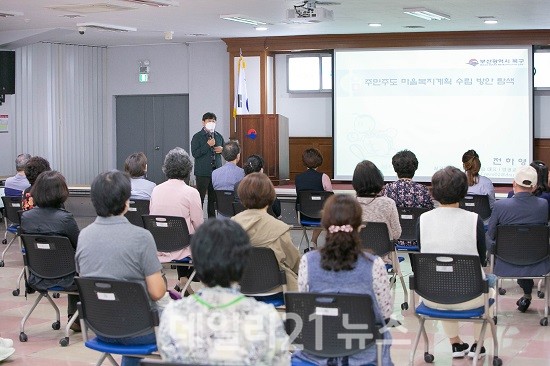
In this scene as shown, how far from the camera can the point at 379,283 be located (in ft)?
13.2

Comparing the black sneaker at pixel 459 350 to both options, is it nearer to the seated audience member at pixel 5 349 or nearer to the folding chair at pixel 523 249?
the folding chair at pixel 523 249

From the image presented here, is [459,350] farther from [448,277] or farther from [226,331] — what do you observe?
[226,331]

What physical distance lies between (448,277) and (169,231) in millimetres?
2546

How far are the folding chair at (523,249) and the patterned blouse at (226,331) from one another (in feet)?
13.4

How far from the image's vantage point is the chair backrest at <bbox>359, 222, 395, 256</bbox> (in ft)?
21.6

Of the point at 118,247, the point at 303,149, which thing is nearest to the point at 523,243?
the point at 118,247

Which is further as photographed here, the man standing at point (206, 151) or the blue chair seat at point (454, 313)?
the man standing at point (206, 151)

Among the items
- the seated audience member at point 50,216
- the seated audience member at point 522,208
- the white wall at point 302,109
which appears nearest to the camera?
the seated audience member at point 50,216

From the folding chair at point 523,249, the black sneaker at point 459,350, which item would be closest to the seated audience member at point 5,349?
the black sneaker at point 459,350

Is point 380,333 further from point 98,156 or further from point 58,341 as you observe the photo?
point 98,156

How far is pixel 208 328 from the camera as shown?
113 inches

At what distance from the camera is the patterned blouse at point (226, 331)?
2.87m

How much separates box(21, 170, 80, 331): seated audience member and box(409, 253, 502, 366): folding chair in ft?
8.05

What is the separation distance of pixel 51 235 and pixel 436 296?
8.84 feet
